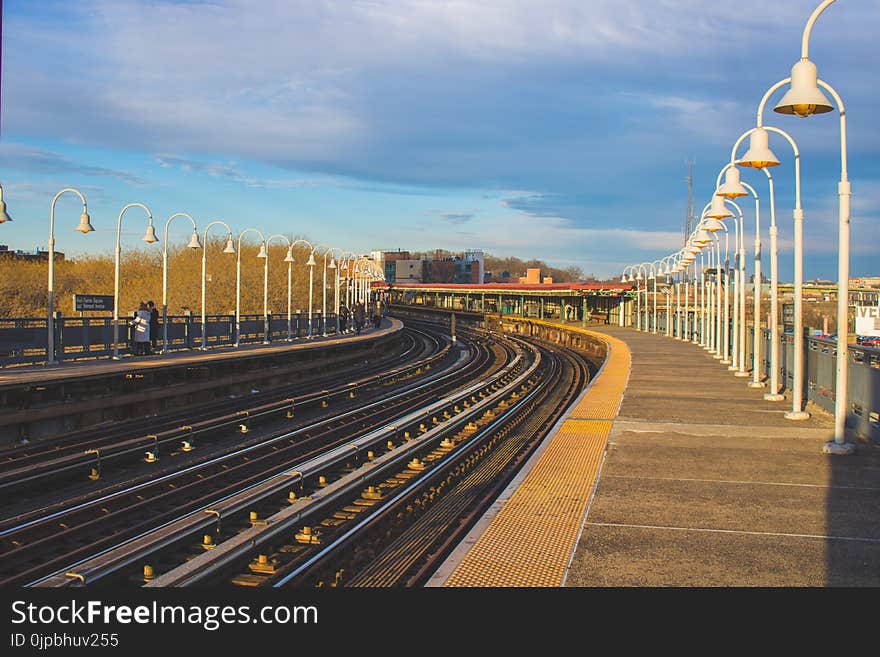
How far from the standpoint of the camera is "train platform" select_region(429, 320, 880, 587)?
23.4 feet

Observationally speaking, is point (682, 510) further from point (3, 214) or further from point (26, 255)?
point (26, 255)

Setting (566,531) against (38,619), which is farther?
(566,531)

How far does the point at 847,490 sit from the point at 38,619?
876 centimetres

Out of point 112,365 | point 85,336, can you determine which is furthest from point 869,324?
point 85,336

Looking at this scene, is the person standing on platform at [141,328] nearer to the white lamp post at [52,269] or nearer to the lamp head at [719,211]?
the white lamp post at [52,269]

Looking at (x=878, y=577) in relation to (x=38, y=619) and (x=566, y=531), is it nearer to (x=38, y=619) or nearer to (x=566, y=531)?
(x=566, y=531)

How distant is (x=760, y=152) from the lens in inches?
562

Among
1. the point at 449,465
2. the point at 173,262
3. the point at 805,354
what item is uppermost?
the point at 173,262

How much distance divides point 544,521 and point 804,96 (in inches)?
248

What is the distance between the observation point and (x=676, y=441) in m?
13.8

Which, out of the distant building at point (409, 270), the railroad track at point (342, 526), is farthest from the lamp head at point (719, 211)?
the distant building at point (409, 270)

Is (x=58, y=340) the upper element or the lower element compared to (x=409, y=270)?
lower

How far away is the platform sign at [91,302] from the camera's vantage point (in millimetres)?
24750

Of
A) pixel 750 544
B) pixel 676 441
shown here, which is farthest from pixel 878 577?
pixel 676 441
